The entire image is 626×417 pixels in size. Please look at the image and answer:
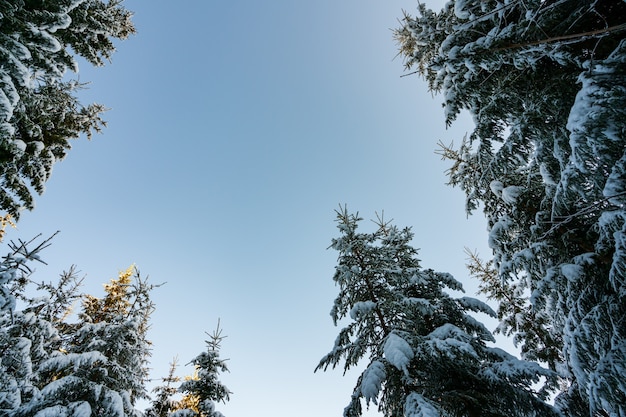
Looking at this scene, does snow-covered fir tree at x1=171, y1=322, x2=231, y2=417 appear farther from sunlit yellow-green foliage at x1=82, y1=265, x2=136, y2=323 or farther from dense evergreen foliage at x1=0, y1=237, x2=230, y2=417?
sunlit yellow-green foliage at x1=82, y1=265, x2=136, y2=323

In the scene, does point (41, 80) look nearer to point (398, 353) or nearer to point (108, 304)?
point (108, 304)

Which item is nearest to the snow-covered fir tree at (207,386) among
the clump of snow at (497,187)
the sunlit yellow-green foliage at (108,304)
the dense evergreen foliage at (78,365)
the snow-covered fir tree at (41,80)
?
the dense evergreen foliage at (78,365)

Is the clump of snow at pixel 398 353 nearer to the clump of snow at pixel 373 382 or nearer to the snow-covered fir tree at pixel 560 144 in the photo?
the clump of snow at pixel 373 382

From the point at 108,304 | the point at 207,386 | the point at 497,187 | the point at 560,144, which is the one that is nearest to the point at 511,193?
the point at 497,187

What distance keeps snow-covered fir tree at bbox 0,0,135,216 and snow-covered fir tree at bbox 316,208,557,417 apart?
9073 mm

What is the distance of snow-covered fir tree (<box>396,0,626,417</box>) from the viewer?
332 centimetres

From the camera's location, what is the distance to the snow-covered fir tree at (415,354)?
6168 millimetres

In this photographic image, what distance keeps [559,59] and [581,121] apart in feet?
5.21

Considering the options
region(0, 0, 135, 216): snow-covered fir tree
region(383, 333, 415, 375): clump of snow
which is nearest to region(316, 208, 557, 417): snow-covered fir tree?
region(383, 333, 415, 375): clump of snow

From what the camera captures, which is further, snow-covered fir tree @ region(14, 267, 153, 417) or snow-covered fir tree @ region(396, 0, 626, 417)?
snow-covered fir tree @ region(14, 267, 153, 417)

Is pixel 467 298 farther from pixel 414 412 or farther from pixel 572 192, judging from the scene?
pixel 572 192

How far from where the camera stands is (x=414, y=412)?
5.51m

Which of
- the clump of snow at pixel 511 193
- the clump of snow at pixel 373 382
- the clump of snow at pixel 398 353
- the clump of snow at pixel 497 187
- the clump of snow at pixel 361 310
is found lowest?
the clump of snow at pixel 373 382

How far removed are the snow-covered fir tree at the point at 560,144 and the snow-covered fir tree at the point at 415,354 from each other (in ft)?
3.97
